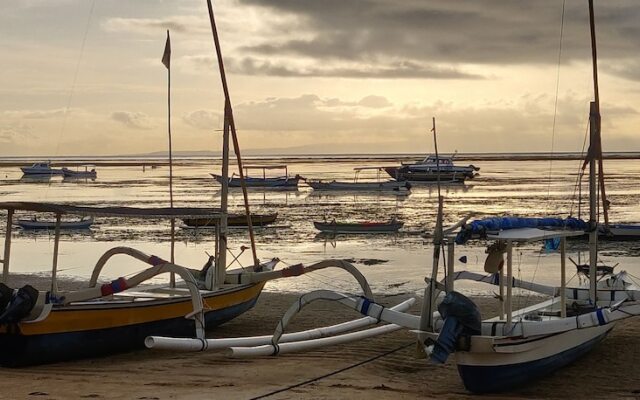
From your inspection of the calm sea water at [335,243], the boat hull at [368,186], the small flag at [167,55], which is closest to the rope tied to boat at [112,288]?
the small flag at [167,55]

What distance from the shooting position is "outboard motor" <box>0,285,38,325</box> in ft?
44.1

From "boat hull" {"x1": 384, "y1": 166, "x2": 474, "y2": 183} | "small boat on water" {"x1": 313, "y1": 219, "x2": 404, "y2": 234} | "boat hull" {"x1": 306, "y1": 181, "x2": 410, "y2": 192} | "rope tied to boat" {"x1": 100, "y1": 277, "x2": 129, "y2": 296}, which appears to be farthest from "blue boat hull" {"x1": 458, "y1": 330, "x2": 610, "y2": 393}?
"boat hull" {"x1": 384, "y1": 166, "x2": 474, "y2": 183}

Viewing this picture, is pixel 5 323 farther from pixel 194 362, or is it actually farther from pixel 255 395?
pixel 255 395

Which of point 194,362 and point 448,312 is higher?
point 448,312

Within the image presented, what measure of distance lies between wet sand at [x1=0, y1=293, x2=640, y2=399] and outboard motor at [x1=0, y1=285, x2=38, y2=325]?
864 mm

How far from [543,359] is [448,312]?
209 cm

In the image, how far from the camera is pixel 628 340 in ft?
52.6

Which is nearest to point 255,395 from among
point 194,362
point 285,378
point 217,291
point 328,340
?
point 285,378

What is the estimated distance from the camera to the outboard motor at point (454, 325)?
11398mm

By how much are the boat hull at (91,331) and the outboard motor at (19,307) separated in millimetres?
195

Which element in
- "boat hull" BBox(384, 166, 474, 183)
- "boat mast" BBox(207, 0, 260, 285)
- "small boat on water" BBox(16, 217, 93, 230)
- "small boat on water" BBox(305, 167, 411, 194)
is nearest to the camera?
"boat mast" BBox(207, 0, 260, 285)

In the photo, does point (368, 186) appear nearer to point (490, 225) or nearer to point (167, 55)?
point (167, 55)

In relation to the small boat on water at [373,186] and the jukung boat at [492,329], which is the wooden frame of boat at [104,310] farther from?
the small boat on water at [373,186]

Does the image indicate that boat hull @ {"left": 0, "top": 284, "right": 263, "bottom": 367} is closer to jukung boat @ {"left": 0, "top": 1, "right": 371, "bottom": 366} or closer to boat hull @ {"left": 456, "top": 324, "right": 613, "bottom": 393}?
jukung boat @ {"left": 0, "top": 1, "right": 371, "bottom": 366}
